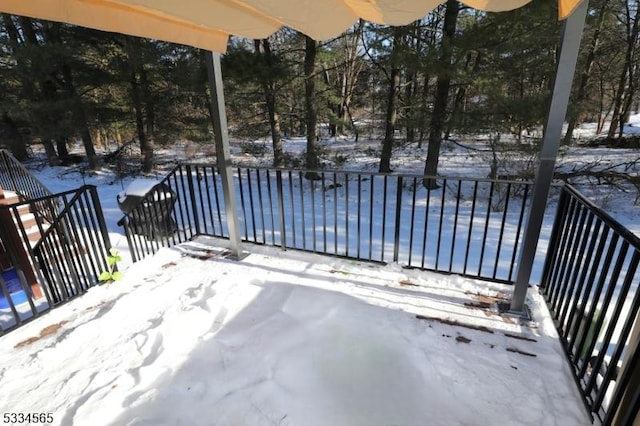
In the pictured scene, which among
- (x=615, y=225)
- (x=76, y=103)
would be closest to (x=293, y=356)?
(x=615, y=225)

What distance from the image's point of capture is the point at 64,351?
194 centimetres

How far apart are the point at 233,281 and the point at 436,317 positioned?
64.5 inches

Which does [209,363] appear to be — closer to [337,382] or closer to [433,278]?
[337,382]

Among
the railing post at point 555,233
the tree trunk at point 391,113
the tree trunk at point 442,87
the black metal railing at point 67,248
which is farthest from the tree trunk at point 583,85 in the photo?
the black metal railing at point 67,248

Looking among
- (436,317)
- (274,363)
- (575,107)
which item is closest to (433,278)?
(436,317)

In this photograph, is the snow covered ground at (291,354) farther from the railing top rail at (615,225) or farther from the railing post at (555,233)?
the railing top rail at (615,225)

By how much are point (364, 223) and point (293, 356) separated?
4244 mm

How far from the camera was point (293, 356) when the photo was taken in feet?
5.88

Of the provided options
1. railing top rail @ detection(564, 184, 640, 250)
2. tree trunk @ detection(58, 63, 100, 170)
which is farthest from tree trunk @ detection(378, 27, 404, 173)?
tree trunk @ detection(58, 63, 100, 170)

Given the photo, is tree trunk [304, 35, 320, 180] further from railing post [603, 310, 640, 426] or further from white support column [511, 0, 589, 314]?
railing post [603, 310, 640, 426]

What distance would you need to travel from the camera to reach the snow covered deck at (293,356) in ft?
4.90

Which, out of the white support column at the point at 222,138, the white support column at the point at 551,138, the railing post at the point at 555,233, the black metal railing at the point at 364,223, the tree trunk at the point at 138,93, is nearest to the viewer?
the white support column at the point at 551,138

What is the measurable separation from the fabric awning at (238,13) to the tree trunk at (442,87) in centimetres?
382

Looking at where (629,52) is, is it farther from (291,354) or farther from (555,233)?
(291,354)
